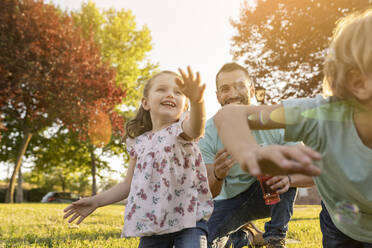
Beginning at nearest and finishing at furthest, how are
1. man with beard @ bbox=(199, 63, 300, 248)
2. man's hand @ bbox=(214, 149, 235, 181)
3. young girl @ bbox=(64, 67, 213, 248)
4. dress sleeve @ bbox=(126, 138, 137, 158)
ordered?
young girl @ bbox=(64, 67, 213, 248) → man's hand @ bbox=(214, 149, 235, 181) → dress sleeve @ bbox=(126, 138, 137, 158) → man with beard @ bbox=(199, 63, 300, 248)

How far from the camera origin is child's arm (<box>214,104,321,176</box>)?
1136 mm

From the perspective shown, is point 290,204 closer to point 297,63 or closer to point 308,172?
point 308,172

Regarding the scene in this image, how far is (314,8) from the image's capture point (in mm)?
12328

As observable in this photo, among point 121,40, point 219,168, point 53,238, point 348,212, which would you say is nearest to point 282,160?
point 348,212

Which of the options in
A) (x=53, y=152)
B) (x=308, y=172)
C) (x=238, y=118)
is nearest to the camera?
(x=308, y=172)

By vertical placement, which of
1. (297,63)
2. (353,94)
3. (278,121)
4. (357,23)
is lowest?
(278,121)

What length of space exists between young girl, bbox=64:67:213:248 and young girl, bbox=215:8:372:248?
0.77 m

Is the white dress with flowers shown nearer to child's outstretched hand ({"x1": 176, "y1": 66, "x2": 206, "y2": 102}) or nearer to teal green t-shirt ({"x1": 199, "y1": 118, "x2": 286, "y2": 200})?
child's outstretched hand ({"x1": 176, "y1": 66, "x2": 206, "y2": 102})

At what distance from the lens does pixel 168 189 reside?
2723 mm

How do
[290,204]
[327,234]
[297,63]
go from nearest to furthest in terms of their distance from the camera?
[327,234], [290,204], [297,63]

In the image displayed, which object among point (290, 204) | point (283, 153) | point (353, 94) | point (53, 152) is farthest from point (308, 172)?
point (53, 152)

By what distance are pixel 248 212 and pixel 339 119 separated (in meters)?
2.31

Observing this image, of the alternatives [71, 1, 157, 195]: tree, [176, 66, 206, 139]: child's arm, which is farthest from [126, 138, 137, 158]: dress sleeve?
[71, 1, 157, 195]: tree

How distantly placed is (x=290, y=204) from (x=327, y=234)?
1.13m
